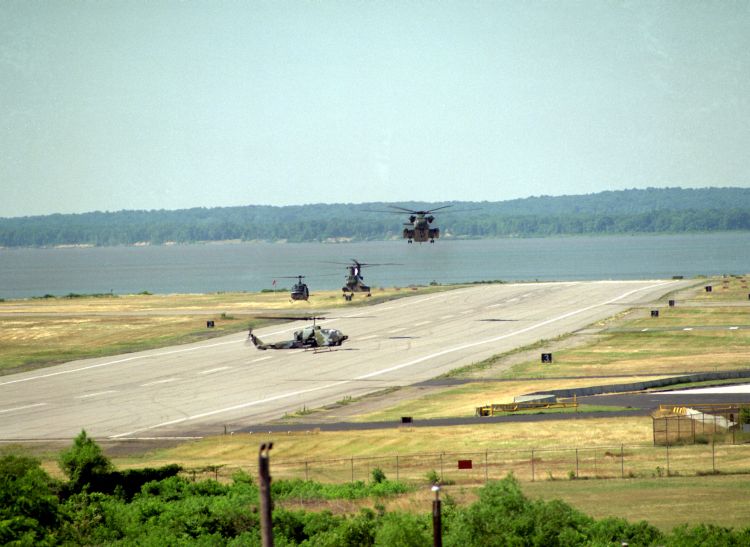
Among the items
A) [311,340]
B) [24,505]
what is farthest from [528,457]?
[311,340]

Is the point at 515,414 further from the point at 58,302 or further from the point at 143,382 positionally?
the point at 58,302

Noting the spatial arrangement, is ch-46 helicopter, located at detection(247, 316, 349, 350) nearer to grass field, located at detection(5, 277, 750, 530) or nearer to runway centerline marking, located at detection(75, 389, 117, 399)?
runway centerline marking, located at detection(75, 389, 117, 399)

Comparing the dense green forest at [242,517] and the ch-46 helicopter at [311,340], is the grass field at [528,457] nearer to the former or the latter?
the dense green forest at [242,517]

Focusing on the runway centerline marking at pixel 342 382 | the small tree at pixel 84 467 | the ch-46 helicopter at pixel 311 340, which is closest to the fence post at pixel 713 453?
the small tree at pixel 84 467

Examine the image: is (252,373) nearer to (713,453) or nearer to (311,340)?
(311,340)

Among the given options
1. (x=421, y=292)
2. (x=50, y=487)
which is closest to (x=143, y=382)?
(x=50, y=487)

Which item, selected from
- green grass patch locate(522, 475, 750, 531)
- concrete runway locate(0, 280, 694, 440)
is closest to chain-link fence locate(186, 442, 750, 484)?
green grass patch locate(522, 475, 750, 531)
